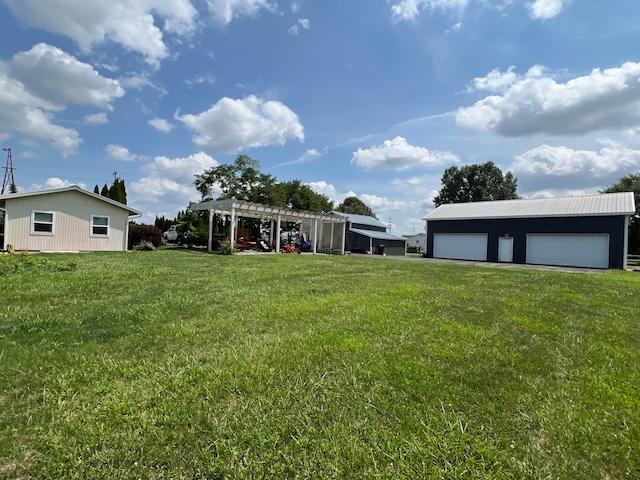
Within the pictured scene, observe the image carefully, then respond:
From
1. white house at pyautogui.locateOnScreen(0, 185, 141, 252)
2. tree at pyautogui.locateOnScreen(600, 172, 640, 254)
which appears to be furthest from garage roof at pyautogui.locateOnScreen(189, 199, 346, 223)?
tree at pyautogui.locateOnScreen(600, 172, 640, 254)

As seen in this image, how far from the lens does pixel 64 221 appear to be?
1552 centimetres

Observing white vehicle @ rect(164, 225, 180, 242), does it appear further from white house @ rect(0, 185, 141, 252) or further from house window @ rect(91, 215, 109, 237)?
house window @ rect(91, 215, 109, 237)

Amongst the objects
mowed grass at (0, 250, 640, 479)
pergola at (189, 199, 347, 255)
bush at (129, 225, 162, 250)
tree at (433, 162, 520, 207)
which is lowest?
mowed grass at (0, 250, 640, 479)

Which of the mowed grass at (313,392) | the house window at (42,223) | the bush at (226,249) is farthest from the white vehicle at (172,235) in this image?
the mowed grass at (313,392)

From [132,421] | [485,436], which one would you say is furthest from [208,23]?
[485,436]

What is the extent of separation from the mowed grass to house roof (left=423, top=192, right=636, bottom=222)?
1795cm

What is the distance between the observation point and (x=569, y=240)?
19578mm

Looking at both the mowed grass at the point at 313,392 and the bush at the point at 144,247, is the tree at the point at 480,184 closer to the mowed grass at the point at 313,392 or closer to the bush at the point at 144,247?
the bush at the point at 144,247

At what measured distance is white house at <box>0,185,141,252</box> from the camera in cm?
1436

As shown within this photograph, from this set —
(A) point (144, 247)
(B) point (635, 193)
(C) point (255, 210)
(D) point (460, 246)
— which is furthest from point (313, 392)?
(B) point (635, 193)

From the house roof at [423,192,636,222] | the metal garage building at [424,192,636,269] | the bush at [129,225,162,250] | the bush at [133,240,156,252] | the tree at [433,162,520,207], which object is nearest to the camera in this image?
the bush at [133,240,156,252]

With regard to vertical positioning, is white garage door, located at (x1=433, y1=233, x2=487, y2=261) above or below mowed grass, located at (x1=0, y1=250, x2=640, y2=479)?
above

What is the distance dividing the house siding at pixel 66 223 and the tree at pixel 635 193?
41.7m

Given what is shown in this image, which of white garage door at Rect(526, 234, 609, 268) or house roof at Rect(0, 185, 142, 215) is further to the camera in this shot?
white garage door at Rect(526, 234, 609, 268)
